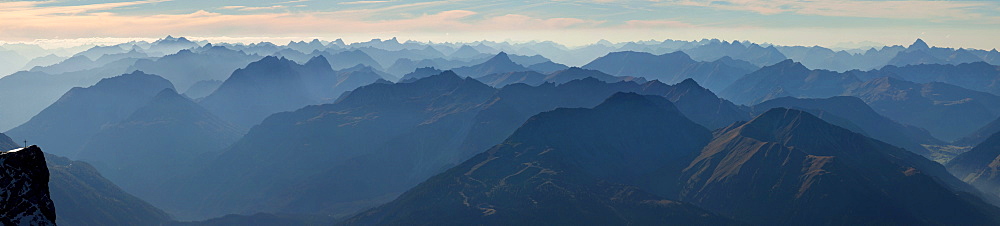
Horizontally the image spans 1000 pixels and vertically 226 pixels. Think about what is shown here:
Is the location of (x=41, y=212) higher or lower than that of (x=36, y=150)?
lower

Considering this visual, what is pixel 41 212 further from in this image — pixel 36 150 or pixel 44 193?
pixel 36 150

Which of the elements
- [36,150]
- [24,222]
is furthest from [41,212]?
[36,150]

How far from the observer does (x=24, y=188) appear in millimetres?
33250

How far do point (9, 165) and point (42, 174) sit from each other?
1.84 metres

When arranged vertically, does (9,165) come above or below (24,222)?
above

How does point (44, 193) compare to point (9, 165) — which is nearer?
point (9, 165)

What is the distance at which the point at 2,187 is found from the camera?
32.3 meters

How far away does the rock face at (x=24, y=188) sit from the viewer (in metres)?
32.3

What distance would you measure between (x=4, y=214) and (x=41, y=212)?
5.58ft

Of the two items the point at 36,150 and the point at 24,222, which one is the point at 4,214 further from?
the point at 36,150

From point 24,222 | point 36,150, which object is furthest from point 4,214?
point 36,150

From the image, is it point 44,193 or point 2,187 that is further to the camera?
point 44,193

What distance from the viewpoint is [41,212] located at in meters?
34.1

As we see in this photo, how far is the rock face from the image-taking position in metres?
32.3
